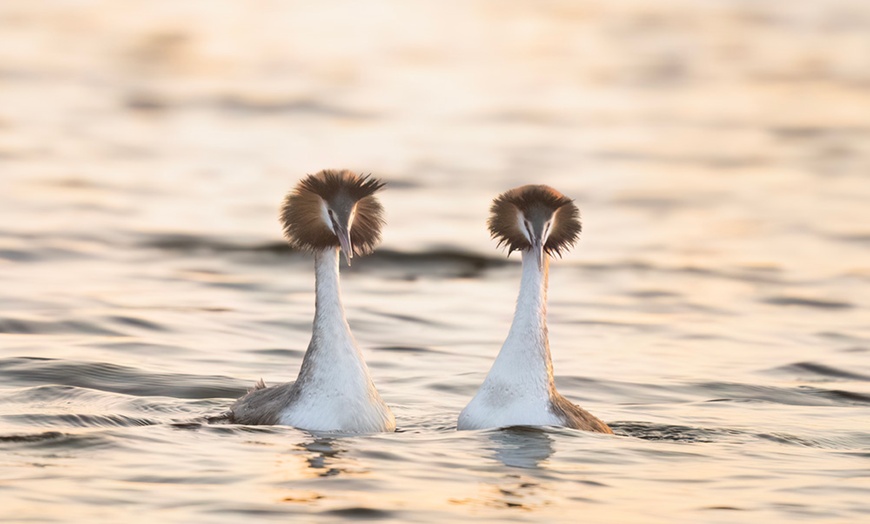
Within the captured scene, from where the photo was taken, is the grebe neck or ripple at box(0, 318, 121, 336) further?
ripple at box(0, 318, 121, 336)

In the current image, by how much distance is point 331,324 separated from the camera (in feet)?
42.9

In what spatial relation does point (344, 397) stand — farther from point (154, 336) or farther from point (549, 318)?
point (549, 318)

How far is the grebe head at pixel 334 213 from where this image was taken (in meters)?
13.0

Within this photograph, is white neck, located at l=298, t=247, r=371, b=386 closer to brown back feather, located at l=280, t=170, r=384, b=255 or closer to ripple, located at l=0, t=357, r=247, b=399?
brown back feather, located at l=280, t=170, r=384, b=255

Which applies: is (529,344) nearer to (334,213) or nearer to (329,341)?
(329,341)

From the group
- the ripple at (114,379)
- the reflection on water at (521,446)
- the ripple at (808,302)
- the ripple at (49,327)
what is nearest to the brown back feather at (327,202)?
the reflection on water at (521,446)

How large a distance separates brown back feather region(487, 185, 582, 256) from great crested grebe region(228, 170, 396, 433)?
97 centimetres

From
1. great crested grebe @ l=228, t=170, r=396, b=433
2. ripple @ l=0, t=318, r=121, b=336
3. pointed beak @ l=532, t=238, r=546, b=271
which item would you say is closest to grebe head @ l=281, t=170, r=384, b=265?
great crested grebe @ l=228, t=170, r=396, b=433

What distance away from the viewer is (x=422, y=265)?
24.7 metres

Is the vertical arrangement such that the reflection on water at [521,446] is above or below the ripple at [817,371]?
below

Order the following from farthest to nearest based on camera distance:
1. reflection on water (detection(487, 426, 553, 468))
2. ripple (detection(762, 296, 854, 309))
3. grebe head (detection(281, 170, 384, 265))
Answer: ripple (detection(762, 296, 854, 309)) → grebe head (detection(281, 170, 384, 265)) → reflection on water (detection(487, 426, 553, 468))

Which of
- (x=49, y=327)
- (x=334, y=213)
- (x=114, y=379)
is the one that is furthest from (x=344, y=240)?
(x=49, y=327)

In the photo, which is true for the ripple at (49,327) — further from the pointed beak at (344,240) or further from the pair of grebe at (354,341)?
the pointed beak at (344,240)

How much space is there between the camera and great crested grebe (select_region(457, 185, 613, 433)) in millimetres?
12984
